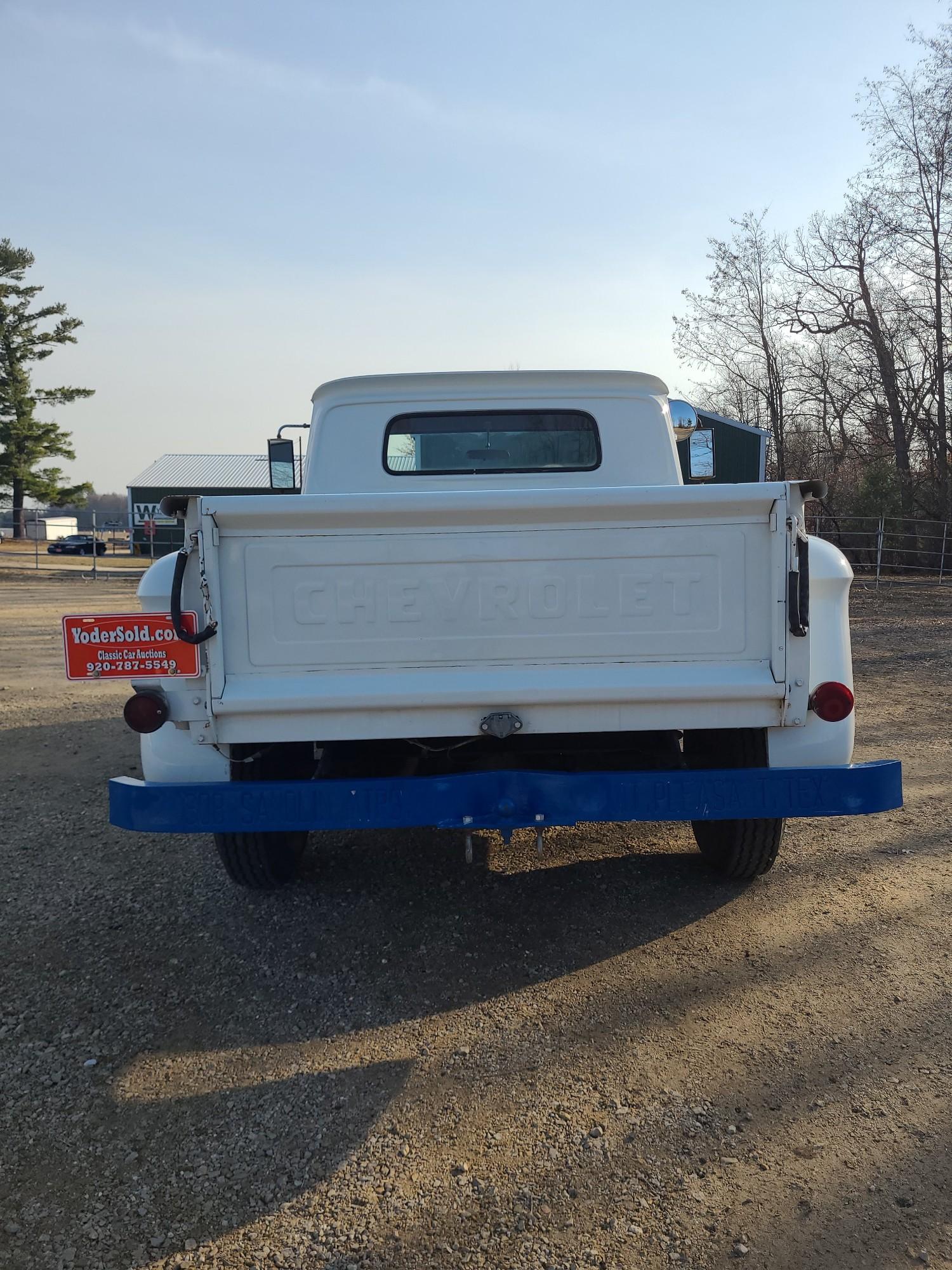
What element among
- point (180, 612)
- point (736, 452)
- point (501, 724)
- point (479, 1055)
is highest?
point (736, 452)

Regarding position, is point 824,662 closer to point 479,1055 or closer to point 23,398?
point 479,1055

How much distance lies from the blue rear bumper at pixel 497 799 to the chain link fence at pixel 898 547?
55.7 ft

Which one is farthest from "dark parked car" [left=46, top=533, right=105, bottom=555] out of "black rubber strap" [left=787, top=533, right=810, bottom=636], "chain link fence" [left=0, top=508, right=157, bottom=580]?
"black rubber strap" [left=787, top=533, right=810, bottom=636]

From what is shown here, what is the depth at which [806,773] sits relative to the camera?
2730mm

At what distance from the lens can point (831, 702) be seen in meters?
2.72

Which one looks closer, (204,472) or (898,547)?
(898,547)

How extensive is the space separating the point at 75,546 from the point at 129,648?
45091 mm

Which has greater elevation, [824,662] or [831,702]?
[824,662]

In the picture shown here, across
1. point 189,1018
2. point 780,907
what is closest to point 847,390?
point 780,907

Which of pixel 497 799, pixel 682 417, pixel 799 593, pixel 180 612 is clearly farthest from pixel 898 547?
pixel 180 612

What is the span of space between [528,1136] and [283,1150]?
0.62 meters

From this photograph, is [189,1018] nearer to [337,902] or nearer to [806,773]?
[337,902]

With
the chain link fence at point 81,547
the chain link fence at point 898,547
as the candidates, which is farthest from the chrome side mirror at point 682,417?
the chain link fence at point 81,547

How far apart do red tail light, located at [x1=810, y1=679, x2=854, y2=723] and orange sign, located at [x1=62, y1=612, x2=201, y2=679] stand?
1.94 metres
